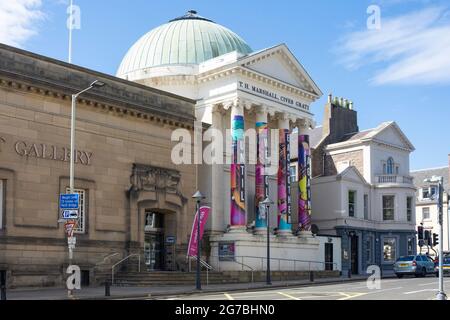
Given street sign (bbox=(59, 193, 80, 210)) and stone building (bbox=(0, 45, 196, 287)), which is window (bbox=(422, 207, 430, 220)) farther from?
street sign (bbox=(59, 193, 80, 210))

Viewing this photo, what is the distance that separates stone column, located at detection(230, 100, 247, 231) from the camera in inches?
1661

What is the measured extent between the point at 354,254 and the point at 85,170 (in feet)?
91.8

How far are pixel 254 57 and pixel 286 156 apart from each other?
7252 mm

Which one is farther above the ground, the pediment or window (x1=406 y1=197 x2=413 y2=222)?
the pediment

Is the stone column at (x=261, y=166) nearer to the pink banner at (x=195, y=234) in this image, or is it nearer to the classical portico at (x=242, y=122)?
the classical portico at (x=242, y=122)

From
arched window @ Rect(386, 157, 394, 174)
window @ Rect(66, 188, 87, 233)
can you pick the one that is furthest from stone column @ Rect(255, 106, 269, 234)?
arched window @ Rect(386, 157, 394, 174)

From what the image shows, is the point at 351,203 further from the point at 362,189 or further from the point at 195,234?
the point at 195,234

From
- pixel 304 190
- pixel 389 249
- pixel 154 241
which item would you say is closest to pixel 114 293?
pixel 154 241

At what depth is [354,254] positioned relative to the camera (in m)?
54.5

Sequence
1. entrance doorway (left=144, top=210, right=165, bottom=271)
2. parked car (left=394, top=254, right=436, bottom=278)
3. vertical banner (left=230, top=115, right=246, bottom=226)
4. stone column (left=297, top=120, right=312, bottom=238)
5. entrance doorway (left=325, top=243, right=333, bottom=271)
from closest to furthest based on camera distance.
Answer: entrance doorway (left=144, top=210, right=165, bottom=271) → vertical banner (left=230, top=115, right=246, bottom=226) → parked car (left=394, top=254, right=436, bottom=278) → stone column (left=297, top=120, right=312, bottom=238) → entrance doorway (left=325, top=243, right=333, bottom=271)

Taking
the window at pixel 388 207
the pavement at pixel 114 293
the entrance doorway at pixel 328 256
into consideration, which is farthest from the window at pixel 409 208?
the pavement at pixel 114 293

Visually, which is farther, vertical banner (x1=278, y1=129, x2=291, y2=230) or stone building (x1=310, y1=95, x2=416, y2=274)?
stone building (x1=310, y1=95, x2=416, y2=274)

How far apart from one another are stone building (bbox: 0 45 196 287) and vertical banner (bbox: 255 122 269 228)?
4.86 meters
